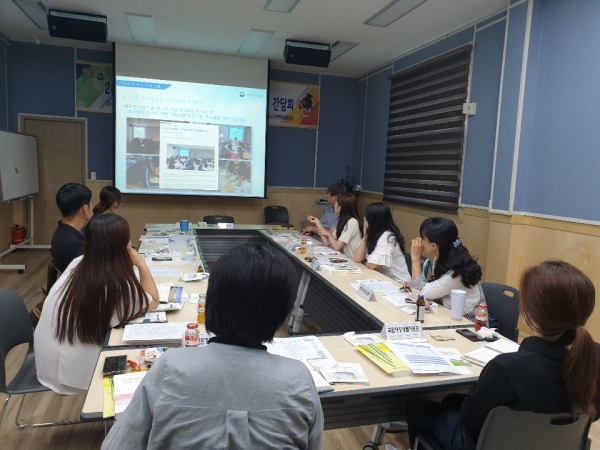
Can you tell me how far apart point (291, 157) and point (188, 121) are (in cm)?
180

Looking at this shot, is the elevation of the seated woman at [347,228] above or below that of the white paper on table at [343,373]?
above

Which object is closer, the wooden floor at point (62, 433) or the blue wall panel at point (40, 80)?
the wooden floor at point (62, 433)

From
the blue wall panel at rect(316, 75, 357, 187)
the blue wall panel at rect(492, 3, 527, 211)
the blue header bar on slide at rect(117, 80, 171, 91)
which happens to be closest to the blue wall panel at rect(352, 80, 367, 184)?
the blue wall panel at rect(316, 75, 357, 187)

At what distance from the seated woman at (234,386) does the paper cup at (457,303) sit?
4.91 ft

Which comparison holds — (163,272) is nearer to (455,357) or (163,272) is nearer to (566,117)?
(455,357)

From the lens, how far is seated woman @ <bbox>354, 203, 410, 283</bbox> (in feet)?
10.9

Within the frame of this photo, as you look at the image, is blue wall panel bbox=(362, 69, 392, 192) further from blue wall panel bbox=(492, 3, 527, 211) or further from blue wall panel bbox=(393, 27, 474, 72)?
blue wall panel bbox=(492, 3, 527, 211)

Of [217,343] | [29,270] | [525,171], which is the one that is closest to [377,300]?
[217,343]

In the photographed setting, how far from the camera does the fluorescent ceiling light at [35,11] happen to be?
15.4 ft

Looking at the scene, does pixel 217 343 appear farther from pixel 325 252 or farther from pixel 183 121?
pixel 183 121

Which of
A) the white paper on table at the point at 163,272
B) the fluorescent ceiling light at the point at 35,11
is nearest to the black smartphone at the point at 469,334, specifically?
the white paper on table at the point at 163,272

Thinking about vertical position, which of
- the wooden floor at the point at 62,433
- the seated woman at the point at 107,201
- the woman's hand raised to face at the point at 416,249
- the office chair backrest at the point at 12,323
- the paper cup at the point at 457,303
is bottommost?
the wooden floor at the point at 62,433

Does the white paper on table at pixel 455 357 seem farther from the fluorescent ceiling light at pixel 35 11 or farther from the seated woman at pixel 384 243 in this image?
the fluorescent ceiling light at pixel 35 11

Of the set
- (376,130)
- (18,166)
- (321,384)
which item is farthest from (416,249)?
(18,166)
